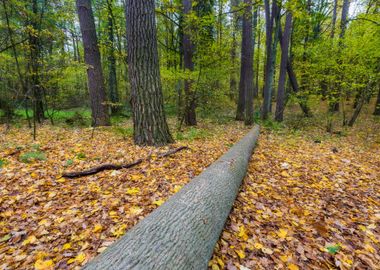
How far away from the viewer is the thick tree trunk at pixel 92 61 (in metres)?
6.71

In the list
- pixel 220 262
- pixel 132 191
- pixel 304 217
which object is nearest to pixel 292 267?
pixel 220 262

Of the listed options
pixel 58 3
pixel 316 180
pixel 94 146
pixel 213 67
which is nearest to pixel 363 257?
pixel 316 180

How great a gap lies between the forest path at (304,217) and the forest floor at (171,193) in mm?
13

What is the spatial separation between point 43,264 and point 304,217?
10.4 ft

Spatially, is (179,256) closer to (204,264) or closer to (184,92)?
(204,264)

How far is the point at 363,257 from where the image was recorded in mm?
2264

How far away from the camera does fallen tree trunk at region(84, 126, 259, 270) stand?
1.51 metres

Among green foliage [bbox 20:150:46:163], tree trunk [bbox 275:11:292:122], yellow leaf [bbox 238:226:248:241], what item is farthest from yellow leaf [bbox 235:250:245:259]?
tree trunk [bbox 275:11:292:122]

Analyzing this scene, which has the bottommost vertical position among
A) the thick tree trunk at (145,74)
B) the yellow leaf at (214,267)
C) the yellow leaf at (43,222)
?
the yellow leaf at (214,267)

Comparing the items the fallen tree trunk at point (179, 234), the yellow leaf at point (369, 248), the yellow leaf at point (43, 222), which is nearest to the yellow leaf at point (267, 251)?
the fallen tree trunk at point (179, 234)

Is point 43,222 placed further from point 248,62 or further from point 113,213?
point 248,62

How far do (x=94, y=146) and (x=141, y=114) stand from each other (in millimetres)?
1429

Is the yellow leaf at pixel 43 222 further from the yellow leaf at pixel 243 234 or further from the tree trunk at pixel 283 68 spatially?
the tree trunk at pixel 283 68

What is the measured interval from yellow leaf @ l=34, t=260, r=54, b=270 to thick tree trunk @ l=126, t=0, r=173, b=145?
3354 millimetres
